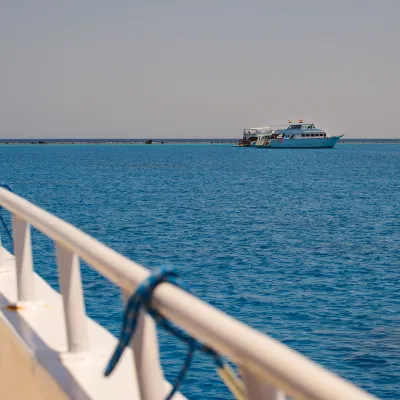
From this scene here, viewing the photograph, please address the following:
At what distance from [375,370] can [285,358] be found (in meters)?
11.0

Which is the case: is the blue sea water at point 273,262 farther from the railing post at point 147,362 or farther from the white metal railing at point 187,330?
the railing post at point 147,362

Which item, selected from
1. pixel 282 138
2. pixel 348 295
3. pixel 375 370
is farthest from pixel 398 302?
pixel 282 138

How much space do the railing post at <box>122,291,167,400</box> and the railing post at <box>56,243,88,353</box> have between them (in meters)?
0.81

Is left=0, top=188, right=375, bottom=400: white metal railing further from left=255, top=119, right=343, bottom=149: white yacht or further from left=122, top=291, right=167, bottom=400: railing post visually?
left=255, top=119, right=343, bottom=149: white yacht

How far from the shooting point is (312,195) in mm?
54156

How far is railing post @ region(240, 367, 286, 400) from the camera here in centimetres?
132

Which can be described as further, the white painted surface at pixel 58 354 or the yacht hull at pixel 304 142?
the yacht hull at pixel 304 142

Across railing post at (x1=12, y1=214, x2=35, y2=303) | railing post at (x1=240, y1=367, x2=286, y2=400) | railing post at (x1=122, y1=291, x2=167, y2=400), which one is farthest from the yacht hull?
railing post at (x1=240, y1=367, x2=286, y2=400)

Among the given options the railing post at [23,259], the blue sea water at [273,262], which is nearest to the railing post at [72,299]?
the railing post at [23,259]

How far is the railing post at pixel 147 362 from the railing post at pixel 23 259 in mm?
1606

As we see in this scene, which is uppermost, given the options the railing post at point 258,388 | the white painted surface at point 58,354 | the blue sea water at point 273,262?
the railing post at point 258,388

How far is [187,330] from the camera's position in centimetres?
142

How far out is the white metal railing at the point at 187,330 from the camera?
1.04 meters

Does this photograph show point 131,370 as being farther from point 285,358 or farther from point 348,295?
point 348,295
